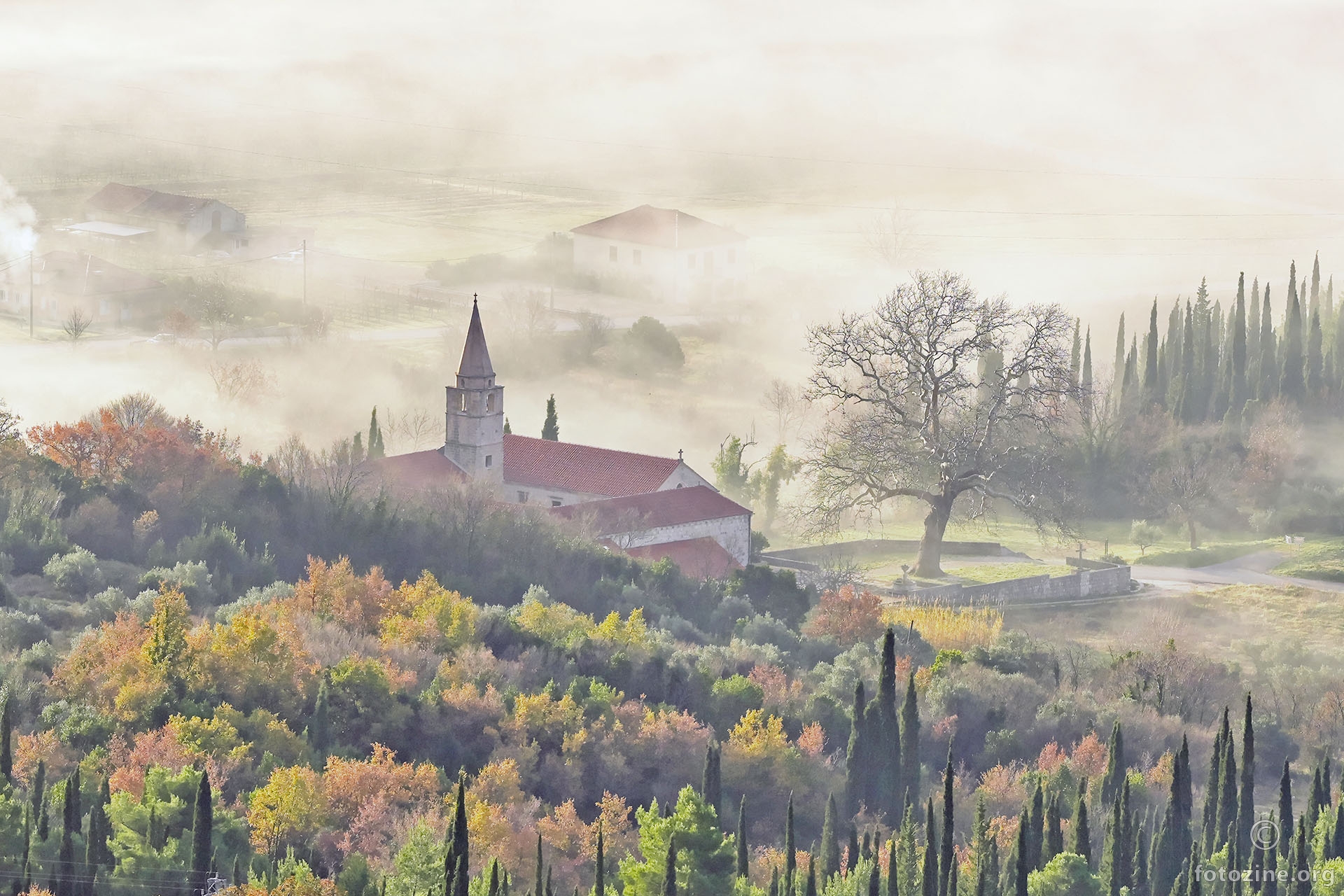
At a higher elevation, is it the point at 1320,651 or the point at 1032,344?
the point at 1032,344

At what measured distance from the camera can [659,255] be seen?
132 m

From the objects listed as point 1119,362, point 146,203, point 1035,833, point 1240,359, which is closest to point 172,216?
point 146,203

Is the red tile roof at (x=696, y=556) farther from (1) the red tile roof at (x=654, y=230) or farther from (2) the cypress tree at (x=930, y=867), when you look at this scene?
(1) the red tile roof at (x=654, y=230)

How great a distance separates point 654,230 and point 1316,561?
2113 inches

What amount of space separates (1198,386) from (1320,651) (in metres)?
36.0

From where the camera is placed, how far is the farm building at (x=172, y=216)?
129 m

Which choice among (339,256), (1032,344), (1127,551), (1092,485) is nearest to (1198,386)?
(1092,485)

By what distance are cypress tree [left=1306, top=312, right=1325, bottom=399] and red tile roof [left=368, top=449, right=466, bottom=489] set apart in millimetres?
47651

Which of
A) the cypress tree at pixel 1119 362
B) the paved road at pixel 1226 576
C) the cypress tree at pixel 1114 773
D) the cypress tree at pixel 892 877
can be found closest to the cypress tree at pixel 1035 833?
the cypress tree at pixel 892 877

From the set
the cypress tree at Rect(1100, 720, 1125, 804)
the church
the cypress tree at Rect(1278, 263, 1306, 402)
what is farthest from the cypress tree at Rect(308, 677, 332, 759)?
the cypress tree at Rect(1278, 263, 1306, 402)

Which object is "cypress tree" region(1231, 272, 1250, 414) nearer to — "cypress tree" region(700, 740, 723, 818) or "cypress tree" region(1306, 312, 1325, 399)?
"cypress tree" region(1306, 312, 1325, 399)

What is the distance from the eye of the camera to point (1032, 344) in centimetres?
7888

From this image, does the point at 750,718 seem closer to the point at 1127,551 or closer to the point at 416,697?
the point at 416,697

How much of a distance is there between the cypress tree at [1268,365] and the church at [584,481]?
3685 cm
